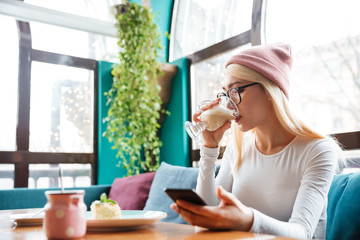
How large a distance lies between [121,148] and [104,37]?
4.16ft

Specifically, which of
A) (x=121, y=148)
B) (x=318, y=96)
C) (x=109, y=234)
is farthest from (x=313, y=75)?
(x=109, y=234)

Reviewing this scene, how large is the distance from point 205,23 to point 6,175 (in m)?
2.37

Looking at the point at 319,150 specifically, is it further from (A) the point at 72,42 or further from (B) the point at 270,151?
(A) the point at 72,42

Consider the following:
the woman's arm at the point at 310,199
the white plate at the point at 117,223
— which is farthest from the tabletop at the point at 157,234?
the woman's arm at the point at 310,199

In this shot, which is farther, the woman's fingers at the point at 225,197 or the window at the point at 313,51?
the window at the point at 313,51

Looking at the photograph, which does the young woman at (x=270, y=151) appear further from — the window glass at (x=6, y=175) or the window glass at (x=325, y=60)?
the window glass at (x=6, y=175)

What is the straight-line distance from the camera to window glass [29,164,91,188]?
345 cm

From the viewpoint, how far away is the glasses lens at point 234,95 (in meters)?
1.43

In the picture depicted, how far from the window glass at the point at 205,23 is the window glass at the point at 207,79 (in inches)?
8.3

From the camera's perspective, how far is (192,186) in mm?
2160

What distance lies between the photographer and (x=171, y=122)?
3.81 m

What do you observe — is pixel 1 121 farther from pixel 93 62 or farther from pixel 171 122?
pixel 171 122

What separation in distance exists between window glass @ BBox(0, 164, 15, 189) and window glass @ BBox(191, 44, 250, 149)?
1.69m

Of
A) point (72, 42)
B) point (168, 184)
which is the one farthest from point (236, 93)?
point (72, 42)
